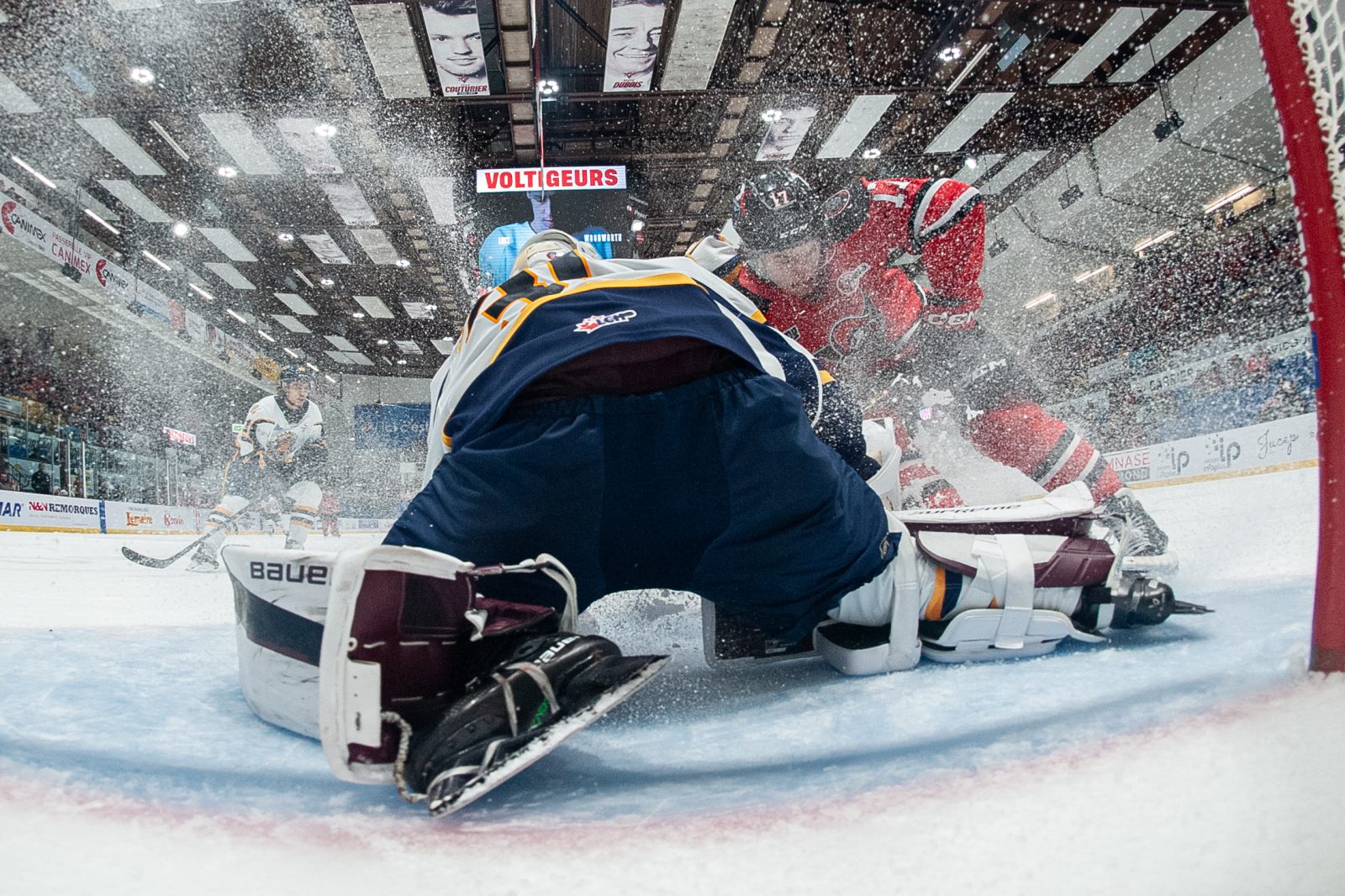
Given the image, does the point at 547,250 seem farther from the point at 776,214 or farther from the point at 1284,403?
the point at 1284,403

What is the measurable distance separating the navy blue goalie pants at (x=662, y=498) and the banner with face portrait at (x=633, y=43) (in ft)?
15.2

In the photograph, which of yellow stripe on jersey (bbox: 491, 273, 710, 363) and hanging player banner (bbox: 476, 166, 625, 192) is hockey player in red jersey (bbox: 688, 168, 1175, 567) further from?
hanging player banner (bbox: 476, 166, 625, 192)

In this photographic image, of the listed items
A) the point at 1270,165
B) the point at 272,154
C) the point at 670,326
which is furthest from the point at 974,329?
the point at 272,154

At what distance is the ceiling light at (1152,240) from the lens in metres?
7.65

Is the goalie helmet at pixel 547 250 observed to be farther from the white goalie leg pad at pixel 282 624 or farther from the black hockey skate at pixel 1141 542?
the black hockey skate at pixel 1141 542

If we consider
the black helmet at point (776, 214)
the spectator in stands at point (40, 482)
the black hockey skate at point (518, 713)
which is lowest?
the black hockey skate at point (518, 713)

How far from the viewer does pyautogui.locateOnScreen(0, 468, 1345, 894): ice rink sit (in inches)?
16.1

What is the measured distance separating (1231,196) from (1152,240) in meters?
0.96

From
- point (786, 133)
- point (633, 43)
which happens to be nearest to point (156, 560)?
point (633, 43)

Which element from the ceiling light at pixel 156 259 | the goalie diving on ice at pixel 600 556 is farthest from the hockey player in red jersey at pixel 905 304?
the ceiling light at pixel 156 259

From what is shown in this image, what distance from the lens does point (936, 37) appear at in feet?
17.5

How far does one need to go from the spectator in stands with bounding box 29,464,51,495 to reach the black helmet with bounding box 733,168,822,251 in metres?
7.49

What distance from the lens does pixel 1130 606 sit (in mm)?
1044

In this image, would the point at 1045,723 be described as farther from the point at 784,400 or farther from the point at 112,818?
the point at 112,818
